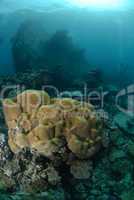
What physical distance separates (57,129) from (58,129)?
0.01 meters

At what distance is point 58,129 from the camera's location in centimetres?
496

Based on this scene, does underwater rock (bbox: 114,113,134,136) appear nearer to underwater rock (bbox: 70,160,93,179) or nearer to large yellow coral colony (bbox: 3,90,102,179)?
large yellow coral colony (bbox: 3,90,102,179)

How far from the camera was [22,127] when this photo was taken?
17.0ft

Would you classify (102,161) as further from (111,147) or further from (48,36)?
(48,36)

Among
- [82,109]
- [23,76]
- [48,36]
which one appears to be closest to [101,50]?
[48,36]

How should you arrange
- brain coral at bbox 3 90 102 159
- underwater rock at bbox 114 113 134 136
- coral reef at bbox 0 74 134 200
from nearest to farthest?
coral reef at bbox 0 74 134 200 < brain coral at bbox 3 90 102 159 < underwater rock at bbox 114 113 134 136

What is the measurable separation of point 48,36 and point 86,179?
4.69 m

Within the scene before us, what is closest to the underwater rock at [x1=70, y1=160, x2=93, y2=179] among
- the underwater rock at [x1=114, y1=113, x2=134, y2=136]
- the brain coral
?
the brain coral

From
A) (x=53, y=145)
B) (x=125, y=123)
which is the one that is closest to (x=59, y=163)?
(x=53, y=145)

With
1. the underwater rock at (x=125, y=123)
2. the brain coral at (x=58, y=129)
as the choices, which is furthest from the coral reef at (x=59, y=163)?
the underwater rock at (x=125, y=123)

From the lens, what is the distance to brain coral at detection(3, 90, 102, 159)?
193 inches

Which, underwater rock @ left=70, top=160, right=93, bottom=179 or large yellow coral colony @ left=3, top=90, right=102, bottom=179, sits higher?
large yellow coral colony @ left=3, top=90, right=102, bottom=179

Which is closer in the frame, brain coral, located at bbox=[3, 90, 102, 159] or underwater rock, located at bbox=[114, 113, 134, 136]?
brain coral, located at bbox=[3, 90, 102, 159]

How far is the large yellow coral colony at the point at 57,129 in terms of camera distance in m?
4.91
